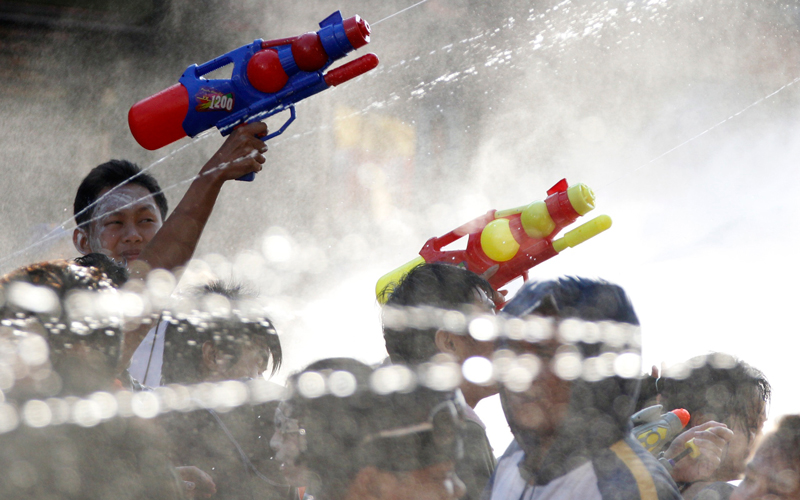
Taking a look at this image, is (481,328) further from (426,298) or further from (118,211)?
(118,211)

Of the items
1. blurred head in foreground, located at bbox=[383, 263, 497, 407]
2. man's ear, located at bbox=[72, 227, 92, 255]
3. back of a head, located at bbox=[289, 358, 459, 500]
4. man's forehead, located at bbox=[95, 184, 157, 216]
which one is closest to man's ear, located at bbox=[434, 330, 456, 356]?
blurred head in foreground, located at bbox=[383, 263, 497, 407]

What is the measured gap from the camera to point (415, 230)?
15.0 ft

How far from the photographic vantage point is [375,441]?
97cm

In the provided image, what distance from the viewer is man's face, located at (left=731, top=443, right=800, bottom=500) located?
1.15 meters

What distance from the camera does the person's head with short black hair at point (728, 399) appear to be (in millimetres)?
1679

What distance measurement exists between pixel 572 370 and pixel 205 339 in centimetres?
119

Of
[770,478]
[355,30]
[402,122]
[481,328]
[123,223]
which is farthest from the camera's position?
[402,122]

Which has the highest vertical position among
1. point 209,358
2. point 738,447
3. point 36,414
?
point 209,358

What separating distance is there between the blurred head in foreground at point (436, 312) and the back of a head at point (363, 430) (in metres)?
0.38

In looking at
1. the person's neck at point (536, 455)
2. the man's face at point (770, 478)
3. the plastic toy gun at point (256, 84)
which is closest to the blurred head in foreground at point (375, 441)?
the person's neck at point (536, 455)

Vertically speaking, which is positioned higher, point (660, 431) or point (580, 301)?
point (580, 301)

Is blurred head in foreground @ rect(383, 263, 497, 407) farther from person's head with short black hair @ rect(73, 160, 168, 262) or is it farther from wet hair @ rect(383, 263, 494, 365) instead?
person's head with short black hair @ rect(73, 160, 168, 262)

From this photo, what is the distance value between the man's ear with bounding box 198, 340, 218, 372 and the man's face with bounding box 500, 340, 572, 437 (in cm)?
107

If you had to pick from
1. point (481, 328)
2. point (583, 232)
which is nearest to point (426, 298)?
point (481, 328)
